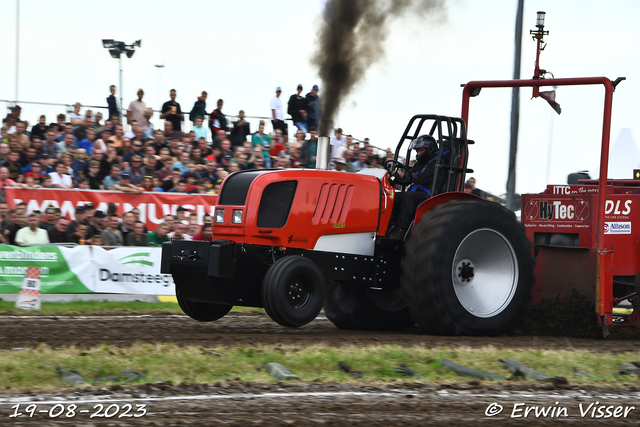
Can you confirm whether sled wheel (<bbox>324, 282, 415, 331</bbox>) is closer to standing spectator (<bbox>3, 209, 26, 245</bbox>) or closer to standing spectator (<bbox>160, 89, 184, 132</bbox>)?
standing spectator (<bbox>3, 209, 26, 245</bbox>)

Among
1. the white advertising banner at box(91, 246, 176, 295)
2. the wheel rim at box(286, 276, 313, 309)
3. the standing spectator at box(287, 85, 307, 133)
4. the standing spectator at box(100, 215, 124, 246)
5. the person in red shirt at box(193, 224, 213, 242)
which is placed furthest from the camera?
the standing spectator at box(287, 85, 307, 133)

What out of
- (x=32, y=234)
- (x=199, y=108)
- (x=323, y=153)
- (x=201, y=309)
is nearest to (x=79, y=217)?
(x=32, y=234)

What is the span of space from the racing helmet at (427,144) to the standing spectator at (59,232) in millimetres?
6521

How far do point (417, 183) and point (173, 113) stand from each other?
8.46m

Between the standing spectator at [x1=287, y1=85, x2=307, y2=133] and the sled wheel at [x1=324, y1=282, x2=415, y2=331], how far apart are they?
26.1 feet

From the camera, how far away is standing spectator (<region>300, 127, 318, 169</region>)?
15547mm

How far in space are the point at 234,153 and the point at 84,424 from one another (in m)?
Answer: 11.8

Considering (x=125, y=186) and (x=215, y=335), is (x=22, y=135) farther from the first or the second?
(x=215, y=335)

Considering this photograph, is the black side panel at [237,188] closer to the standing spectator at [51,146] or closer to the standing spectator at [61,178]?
the standing spectator at [61,178]

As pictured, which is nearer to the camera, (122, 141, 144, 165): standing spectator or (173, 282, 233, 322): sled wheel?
(173, 282, 233, 322): sled wheel

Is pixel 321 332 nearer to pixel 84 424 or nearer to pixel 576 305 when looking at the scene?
pixel 576 305

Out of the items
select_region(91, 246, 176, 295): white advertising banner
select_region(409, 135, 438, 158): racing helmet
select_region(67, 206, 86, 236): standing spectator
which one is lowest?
select_region(91, 246, 176, 295): white advertising banner

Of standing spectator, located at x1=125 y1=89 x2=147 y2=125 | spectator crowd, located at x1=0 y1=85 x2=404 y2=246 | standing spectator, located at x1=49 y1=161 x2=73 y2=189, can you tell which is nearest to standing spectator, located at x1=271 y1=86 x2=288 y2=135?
spectator crowd, located at x1=0 y1=85 x2=404 y2=246

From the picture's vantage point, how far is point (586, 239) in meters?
9.40
